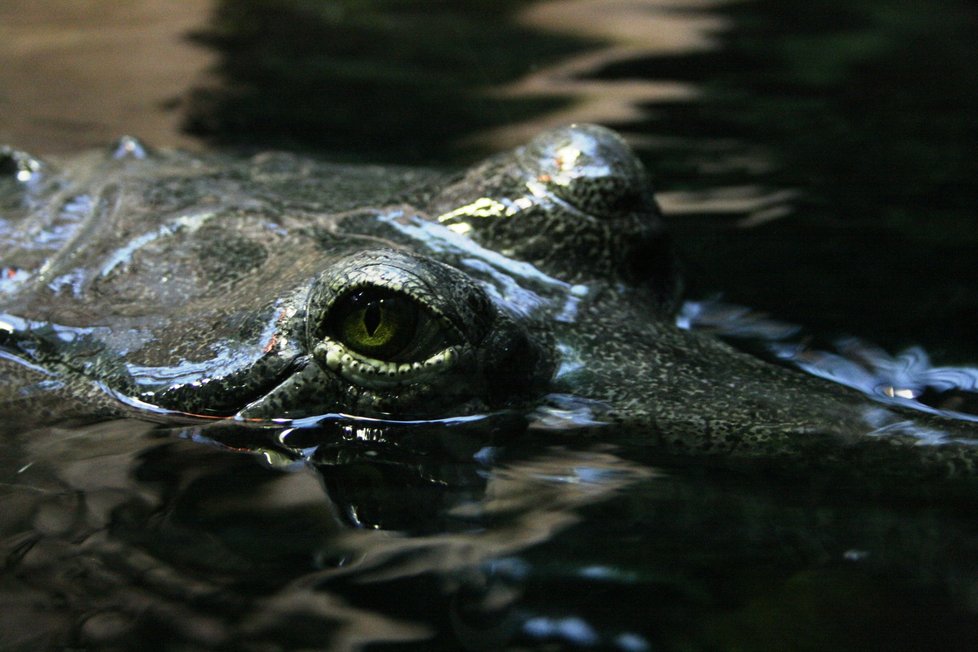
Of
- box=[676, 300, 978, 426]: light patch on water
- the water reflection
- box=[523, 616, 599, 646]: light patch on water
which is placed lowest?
box=[523, 616, 599, 646]: light patch on water

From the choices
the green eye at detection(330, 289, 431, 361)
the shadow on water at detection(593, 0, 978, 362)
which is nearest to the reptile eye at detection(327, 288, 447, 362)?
the green eye at detection(330, 289, 431, 361)

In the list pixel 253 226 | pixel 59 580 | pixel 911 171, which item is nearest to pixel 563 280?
pixel 253 226

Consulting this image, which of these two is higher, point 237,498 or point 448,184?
point 448,184

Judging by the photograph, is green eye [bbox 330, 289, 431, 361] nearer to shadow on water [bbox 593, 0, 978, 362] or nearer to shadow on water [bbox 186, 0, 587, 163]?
shadow on water [bbox 593, 0, 978, 362]

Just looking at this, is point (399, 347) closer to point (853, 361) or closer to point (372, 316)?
point (372, 316)

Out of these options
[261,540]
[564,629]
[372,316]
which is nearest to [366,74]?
[372,316]

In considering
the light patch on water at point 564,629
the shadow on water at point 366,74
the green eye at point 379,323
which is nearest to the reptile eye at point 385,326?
the green eye at point 379,323

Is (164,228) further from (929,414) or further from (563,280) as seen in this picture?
(929,414)
